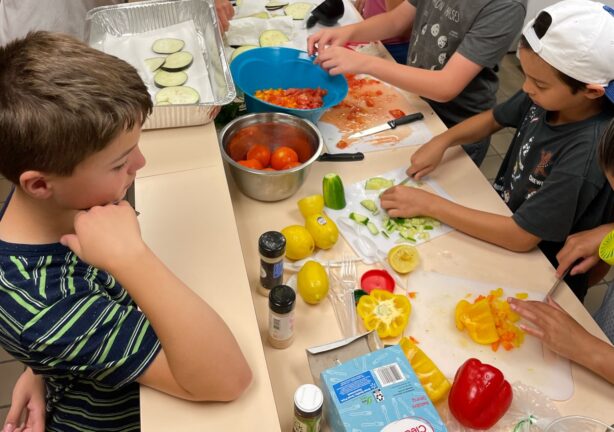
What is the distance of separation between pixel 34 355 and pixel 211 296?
1.01ft

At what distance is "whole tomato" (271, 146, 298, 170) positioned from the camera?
1.31 meters

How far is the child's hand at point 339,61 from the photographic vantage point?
153cm

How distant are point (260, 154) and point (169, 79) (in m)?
0.33

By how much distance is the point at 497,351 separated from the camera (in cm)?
108

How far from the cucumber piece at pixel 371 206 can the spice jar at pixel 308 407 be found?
0.63 metres

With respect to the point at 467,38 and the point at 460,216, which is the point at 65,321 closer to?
the point at 460,216

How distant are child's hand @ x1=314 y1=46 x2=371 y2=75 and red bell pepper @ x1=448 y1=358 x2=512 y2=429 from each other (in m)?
0.97

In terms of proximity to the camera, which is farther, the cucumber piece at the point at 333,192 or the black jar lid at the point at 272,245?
the cucumber piece at the point at 333,192

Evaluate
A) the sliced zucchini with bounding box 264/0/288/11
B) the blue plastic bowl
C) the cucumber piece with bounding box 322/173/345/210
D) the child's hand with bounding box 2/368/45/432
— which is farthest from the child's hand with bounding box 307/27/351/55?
the child's hand with bounding box 2/368/45/432

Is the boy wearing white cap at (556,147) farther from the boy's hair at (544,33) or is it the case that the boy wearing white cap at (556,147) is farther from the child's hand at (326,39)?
the child's hand at (326,39)

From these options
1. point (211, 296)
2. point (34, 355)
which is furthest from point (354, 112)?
point (34, 355)

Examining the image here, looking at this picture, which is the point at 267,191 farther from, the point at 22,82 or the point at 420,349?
the point at 22,82

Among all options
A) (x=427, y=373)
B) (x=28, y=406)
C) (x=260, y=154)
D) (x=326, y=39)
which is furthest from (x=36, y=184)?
(x=326, y=39)

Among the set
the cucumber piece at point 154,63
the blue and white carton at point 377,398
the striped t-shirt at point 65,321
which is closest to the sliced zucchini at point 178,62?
the cucumber piece at point 154,63
